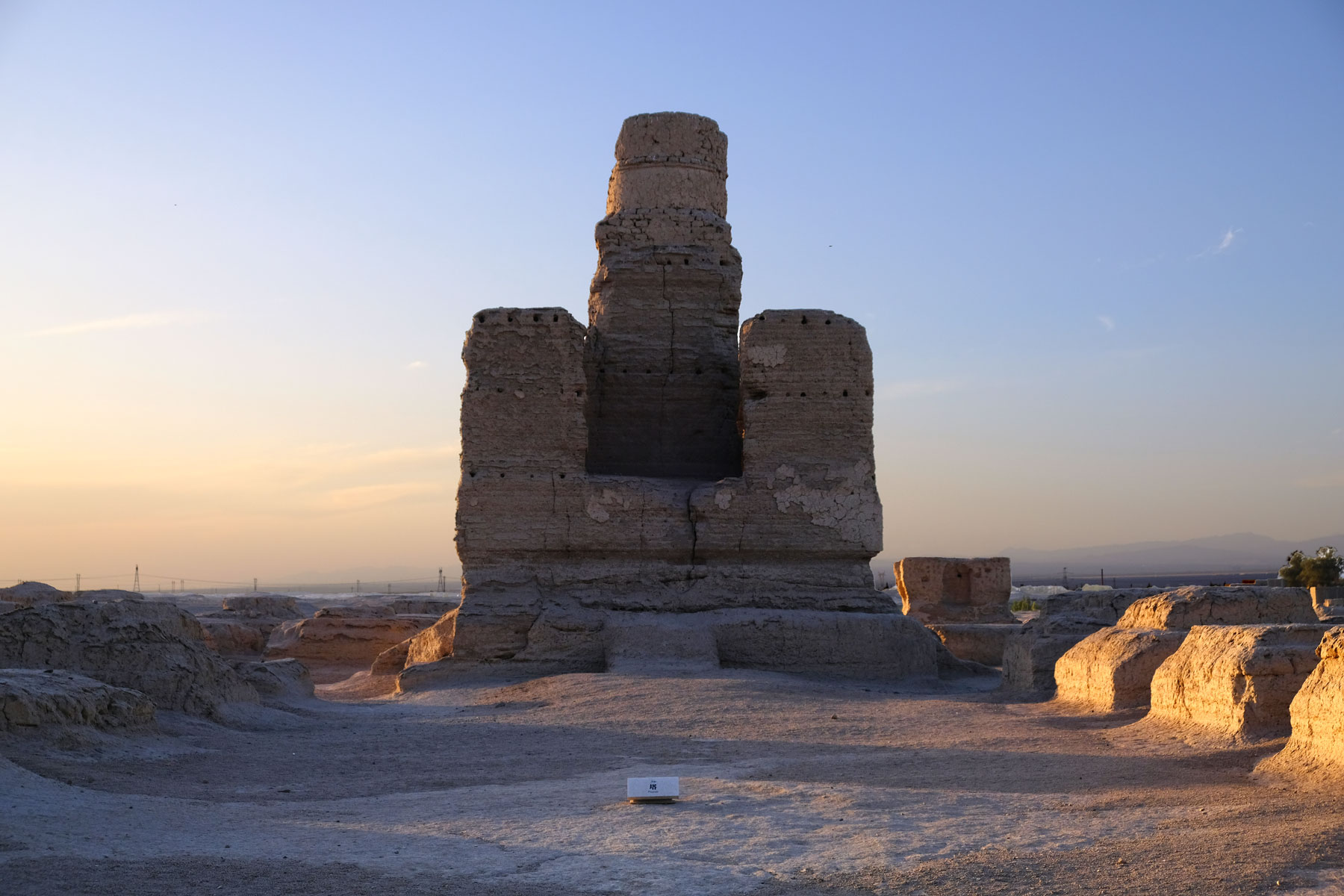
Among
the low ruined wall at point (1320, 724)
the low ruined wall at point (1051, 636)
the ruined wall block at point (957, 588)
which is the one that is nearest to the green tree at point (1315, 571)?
the ruined wall block at point (957, 588)

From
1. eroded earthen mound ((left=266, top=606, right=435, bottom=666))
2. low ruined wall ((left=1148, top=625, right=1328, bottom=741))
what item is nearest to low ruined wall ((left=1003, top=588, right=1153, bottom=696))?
low ruined wall ((left=1148, top=625, right=1328, bottom=741))

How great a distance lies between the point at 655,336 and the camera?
15.1 meters

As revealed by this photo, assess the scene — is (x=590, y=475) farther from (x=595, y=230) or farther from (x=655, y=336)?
(x=595, y=230)

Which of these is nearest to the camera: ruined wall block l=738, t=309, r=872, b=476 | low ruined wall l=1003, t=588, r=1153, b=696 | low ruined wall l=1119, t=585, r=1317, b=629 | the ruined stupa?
low ruined wall l=1119, t=585, r=1317, b=629

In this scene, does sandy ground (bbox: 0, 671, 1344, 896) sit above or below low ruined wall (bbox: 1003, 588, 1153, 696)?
below

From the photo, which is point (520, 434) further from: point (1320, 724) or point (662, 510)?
point (1320, 724)

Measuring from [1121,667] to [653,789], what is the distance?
464cm

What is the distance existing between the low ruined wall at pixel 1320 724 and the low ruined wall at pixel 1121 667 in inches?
93.2

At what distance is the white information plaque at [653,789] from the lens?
19.4 ft

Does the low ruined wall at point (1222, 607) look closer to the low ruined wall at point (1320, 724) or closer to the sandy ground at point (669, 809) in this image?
the sandy ground at point (669, 809)

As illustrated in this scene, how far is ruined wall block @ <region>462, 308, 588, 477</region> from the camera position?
1348 centimetres

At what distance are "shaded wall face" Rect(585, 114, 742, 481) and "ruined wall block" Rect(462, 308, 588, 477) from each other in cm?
133

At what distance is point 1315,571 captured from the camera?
30188mm

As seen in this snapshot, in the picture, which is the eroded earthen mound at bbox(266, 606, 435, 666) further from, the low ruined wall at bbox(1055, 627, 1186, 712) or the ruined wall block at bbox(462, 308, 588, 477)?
the low ruined wall at bbox(1055, 627, 1186, 712)
